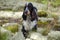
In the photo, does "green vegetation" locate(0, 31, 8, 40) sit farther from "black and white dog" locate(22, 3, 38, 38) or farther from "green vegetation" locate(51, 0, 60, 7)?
"green vegetation" locate(51, 0, 60, 7)

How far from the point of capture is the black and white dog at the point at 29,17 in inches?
279

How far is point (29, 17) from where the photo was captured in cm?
730

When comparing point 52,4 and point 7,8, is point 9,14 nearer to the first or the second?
point 7,8

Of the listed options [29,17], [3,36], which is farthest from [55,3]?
[3,36]

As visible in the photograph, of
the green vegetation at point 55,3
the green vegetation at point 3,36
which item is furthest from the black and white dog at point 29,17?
the green vegetation at point 55,3

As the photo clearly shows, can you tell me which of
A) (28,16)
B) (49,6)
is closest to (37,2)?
(49,6)

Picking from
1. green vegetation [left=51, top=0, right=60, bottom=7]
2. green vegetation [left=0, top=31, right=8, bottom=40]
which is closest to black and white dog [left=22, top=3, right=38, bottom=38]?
green vegetation [left=0, top=31, right=8, bottom=40]

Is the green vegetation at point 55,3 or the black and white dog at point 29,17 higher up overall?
the black and white dog at point 29,17

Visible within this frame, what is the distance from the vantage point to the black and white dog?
7090 mm

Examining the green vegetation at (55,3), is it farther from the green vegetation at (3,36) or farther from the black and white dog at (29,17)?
the green vegetation at (3,36)

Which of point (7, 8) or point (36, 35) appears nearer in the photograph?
point (36, 35)

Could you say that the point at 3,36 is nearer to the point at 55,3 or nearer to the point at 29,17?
the point at 29,17

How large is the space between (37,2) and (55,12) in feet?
6.15

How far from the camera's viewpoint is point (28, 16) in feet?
23.7
